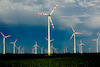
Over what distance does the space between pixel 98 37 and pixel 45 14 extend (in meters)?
52.7

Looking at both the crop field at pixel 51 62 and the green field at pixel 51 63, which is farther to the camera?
the crop field at pixel 51 62

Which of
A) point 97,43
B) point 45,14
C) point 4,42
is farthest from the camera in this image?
point 97,43

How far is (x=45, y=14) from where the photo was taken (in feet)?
176

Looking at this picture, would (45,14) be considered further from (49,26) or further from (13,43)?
(13,43)

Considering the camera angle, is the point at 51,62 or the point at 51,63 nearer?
the point at 51,63

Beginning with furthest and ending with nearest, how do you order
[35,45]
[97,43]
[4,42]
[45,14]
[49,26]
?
[35,45], [97,43], [4,42], [45,14], [49,26]

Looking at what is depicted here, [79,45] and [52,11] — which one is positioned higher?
[52,11]

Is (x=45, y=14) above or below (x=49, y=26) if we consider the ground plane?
above

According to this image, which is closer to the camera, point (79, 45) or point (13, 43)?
point (13, 43)

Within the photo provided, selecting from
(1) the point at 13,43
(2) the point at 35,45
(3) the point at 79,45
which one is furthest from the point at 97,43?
(1) the point at 13,43

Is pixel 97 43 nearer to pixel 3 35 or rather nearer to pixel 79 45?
pixel 79 45

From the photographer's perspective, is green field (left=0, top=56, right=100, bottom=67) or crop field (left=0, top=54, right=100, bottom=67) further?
crop field (left=0, top=54, right=100, bottom=67)

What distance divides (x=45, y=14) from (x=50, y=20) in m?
3.15

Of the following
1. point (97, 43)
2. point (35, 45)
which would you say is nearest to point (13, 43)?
point (35, 45)
